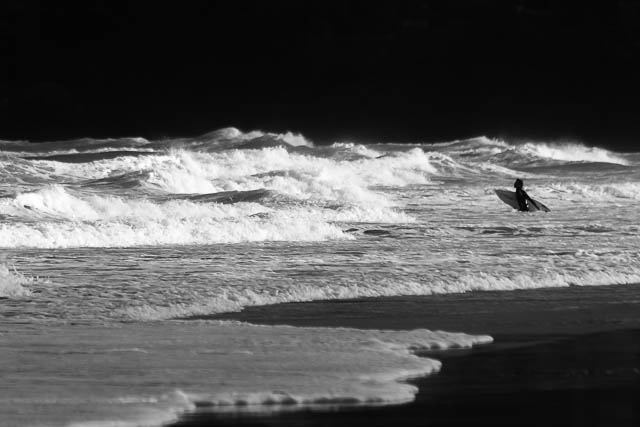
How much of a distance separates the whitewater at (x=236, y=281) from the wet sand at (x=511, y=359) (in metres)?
0.26

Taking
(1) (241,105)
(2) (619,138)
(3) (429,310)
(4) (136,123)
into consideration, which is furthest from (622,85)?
(3) (429,310)

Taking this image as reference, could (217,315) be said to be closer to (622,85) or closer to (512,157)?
(512,157)

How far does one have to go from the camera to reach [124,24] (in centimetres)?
9762

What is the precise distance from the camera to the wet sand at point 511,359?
708cm

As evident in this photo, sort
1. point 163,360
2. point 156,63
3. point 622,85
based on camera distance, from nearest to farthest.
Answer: point 163,360
point 622,85
point 156,63

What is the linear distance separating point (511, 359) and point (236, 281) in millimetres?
A: 4367

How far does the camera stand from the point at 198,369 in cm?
819

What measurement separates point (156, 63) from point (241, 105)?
9.09 meters

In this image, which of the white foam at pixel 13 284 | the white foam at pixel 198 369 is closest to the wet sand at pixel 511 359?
the white foam at pixel 198 369

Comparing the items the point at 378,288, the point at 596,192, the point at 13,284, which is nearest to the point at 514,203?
the point at 596,192

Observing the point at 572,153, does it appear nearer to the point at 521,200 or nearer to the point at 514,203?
the point at 514,203

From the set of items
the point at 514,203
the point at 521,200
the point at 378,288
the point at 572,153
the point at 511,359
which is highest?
the point at 511,359

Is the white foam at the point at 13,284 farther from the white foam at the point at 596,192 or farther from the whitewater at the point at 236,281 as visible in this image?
the white foam at the point at 596,192

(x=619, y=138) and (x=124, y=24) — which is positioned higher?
(x=124, y=24)
